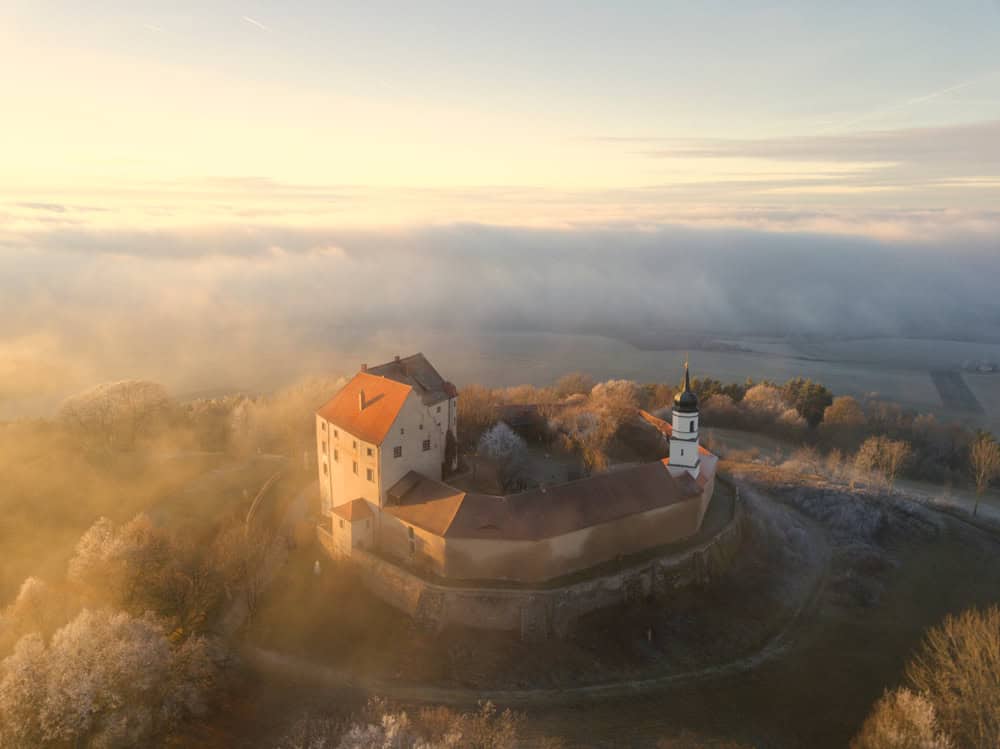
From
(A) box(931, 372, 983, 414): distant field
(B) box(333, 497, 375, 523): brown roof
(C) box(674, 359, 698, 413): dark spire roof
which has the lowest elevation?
(A) box(931, 372, 983, 414): distant field

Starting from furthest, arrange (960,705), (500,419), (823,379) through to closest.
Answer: (823,379) → (500,419) → (960,705)

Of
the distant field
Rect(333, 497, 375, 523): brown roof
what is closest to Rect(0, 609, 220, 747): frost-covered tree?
Rect(333, 497, 375, 523): brown roof

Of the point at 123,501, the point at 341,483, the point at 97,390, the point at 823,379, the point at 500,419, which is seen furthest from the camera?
the point at 823,379

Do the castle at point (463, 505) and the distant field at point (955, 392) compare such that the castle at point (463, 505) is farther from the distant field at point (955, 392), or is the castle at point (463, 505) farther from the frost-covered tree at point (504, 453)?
the distant field at point (955, 392)

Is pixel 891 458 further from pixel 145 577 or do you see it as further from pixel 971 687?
pixel 145 577

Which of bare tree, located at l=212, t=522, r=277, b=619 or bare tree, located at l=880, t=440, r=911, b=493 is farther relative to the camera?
bare tree, located at l=880, t=440, r=911, b=493

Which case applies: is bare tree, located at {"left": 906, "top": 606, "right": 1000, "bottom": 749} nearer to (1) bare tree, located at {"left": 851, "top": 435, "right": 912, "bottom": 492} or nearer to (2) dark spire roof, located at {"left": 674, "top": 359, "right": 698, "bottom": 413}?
(2) dark spire roof, located at {"left": 674, "top": 359, "right": 698, "bottom": 413}

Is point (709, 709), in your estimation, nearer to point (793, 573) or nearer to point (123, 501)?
point (793, 573)

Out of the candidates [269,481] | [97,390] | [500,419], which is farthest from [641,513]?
[97,390]
